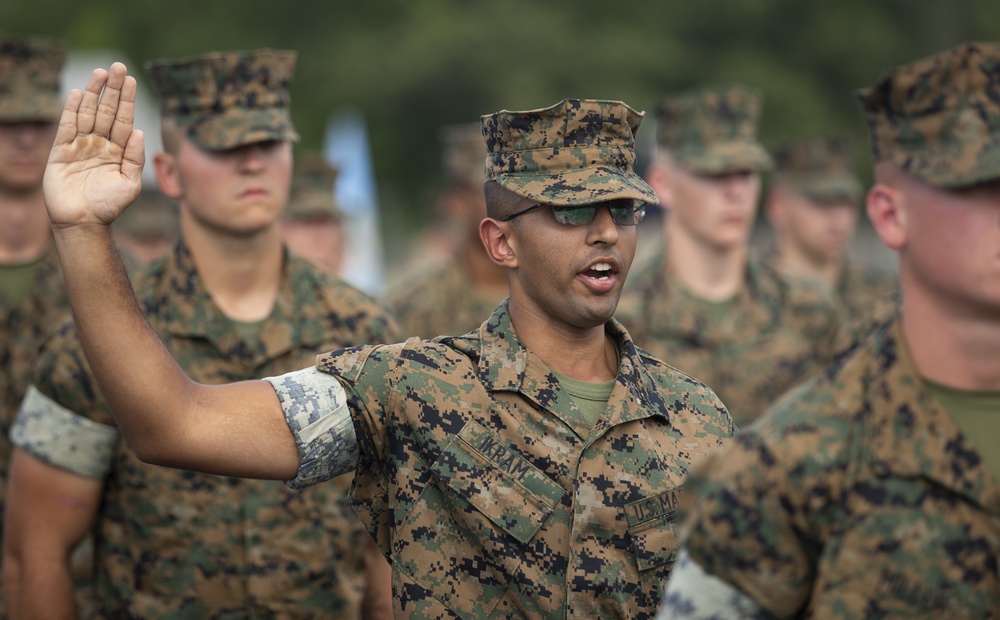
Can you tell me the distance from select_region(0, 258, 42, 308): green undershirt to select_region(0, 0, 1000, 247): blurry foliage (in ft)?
87.9

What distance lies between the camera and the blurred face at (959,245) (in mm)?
3125

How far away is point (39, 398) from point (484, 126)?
2149 mm

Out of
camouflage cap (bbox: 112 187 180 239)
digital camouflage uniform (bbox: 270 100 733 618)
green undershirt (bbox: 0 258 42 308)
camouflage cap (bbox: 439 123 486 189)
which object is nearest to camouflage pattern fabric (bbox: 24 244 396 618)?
digital camouflage uniform (bbox: 270 100 733 618)

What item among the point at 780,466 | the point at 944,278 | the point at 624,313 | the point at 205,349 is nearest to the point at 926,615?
the point at 780,466

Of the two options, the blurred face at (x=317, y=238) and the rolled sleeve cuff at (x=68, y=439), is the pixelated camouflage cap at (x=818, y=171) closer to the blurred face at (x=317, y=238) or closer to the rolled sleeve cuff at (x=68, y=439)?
the blurred face at (x=317, y=238)

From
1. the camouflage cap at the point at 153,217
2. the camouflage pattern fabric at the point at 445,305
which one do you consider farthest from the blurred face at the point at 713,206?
the camouflage cap at the point at 153,217

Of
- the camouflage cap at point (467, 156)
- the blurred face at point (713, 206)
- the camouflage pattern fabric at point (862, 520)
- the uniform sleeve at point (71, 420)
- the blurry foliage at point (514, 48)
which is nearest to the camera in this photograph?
the camouflage pattern fabric at point (862, 520)

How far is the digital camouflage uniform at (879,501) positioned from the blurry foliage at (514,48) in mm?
30828

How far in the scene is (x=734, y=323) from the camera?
8.92 metres

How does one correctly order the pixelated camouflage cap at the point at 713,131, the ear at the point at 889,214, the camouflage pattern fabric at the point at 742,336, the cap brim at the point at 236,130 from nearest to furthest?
the ear at the point at 889,214 → the cap brim at the point at 236,130 → the camouflage pattern fabric at the point at 742,336 → the pixelated camouflage cap at the point at 713,131

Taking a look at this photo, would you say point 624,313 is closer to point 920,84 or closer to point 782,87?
point 920,84

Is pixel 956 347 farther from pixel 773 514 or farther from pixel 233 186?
pixel 233 186

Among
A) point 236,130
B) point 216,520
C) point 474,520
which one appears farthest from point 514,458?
point 236,130

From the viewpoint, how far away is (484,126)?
14.6 feet
